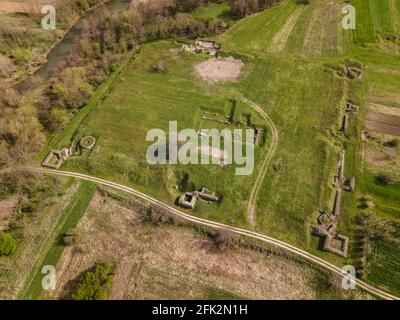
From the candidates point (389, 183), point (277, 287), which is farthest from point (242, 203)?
point (389, 183)

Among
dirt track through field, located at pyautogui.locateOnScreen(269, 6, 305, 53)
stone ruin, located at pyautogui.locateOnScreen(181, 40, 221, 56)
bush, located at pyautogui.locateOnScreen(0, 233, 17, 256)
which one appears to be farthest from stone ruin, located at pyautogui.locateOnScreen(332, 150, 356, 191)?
bush, located at pyautogui.locateOnScreen(0, 233, 17, 256)

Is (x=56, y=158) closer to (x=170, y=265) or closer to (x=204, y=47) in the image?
(x=170, y=265)

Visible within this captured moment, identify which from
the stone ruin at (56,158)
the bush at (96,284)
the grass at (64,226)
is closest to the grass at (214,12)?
the stone ruin at (56,158)

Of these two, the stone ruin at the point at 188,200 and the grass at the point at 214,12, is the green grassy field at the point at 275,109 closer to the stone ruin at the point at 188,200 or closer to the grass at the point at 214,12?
the grass at the point at 214,12

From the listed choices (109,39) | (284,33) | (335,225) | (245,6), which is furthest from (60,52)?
(335,225)

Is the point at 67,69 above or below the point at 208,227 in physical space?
above

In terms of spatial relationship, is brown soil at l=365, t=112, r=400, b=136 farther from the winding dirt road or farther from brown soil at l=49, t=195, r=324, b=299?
brown soil at l=49, t=195, r=324, b=299
